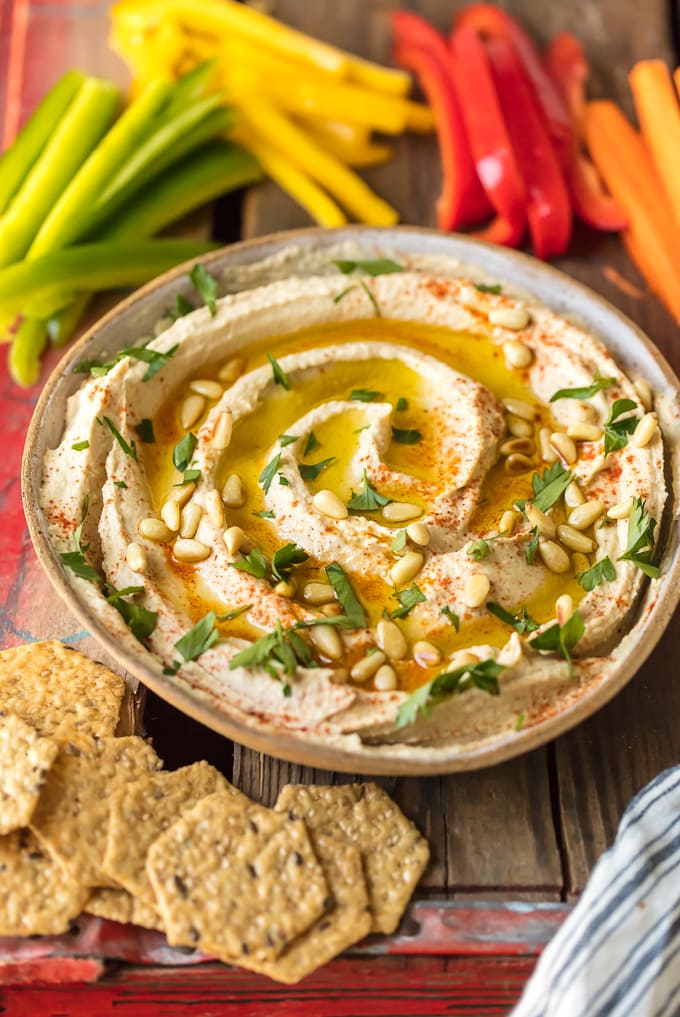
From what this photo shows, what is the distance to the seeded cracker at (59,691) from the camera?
3.64 metres

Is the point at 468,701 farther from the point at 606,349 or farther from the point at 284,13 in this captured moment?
the point at 284,13

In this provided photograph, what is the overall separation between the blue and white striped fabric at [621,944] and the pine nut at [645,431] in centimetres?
130

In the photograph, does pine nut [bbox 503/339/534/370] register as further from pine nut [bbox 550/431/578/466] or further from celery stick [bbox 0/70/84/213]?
celery stick [bbox 0/70/84/213]

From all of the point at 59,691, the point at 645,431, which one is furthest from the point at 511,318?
the point at 59,691

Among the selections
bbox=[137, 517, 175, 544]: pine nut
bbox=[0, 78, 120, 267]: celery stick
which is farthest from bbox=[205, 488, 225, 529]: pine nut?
bbox=[0, 78, 120, 267]: celery stick

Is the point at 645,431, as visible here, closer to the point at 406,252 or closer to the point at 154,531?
the point at 406,252

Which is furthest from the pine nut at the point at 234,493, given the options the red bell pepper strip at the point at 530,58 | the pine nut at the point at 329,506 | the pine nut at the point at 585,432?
the red bell pepper strip at the point at 530,58

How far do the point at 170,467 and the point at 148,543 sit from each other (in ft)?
1.18

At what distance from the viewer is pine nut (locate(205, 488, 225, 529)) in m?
3.82

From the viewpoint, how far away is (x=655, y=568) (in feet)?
12.1

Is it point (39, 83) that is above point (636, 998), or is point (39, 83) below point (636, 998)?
above

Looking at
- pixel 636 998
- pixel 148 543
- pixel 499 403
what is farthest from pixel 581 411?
pixel 636 998

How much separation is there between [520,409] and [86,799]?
6.71 ft

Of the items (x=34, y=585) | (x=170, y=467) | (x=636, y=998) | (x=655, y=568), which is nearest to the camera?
(x=636, y=998)
